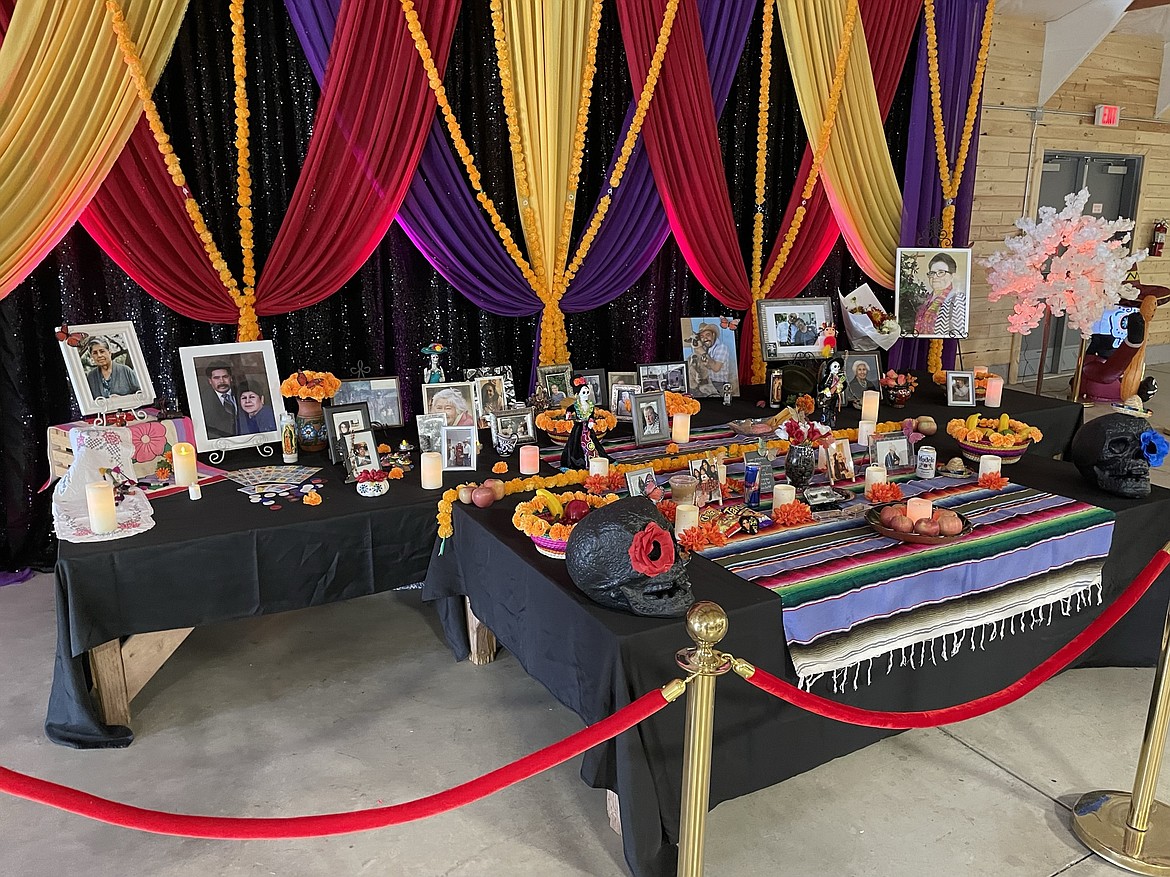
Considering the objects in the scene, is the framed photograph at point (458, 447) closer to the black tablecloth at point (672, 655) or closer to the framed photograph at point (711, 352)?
the black tablecloth at point (672, 655)

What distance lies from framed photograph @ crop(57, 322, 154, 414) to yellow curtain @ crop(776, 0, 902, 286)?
3702 mm

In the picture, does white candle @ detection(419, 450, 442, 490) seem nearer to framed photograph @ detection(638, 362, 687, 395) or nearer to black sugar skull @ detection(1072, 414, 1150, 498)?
framed photograph @ detection(638, 362, 687, 395)

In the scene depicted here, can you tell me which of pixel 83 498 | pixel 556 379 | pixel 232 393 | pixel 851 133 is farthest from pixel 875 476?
pixel 851 133

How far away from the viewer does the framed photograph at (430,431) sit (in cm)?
331

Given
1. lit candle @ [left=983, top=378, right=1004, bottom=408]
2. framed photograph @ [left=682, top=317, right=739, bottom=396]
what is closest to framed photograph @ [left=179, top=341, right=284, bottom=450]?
framed photograph @ [left=682, top=317, right=739, bottom=396]

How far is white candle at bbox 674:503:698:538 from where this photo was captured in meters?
2.51

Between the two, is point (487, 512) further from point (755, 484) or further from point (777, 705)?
point (777, 705)

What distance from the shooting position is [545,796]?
244 centimetres

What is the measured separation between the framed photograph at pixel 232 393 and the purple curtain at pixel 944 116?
400 cm

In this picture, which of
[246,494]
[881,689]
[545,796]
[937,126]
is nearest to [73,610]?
[246,494]

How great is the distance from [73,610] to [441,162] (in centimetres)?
247

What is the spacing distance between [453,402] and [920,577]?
191cm

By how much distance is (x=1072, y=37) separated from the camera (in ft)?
21.5

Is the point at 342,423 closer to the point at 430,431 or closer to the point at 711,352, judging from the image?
the point at 430,431
